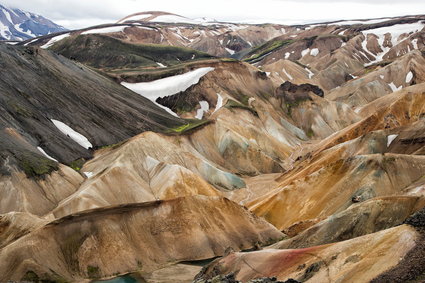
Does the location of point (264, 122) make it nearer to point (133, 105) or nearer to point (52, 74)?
point (133, 105)

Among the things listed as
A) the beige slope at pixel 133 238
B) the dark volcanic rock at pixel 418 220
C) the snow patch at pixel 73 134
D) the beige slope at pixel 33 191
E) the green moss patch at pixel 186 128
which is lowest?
the dark volcanic rock at pixel 418 220

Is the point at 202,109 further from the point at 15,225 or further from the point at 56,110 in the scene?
the point at 15,225

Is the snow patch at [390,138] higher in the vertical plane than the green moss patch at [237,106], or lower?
lower

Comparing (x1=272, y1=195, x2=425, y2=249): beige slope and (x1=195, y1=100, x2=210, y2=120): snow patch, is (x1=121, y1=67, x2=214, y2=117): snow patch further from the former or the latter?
(x1=272, y1=195, x2=425, y2=249): beige slope

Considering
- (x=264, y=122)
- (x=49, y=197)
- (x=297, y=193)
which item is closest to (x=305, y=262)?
(x=297, y=193)

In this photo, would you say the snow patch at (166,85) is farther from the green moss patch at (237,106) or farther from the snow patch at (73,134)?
the snow patch at (73,134)

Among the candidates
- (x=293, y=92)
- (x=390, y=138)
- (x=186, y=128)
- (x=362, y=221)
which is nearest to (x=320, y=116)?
(x=293, y=92)

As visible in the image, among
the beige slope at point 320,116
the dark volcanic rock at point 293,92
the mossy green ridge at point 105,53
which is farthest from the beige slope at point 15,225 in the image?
the mossy green ridge at point 105,53

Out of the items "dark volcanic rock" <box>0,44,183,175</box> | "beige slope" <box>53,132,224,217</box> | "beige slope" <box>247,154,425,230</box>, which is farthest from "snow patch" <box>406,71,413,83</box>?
"beige slope" <box>247,154,425,230</box>
